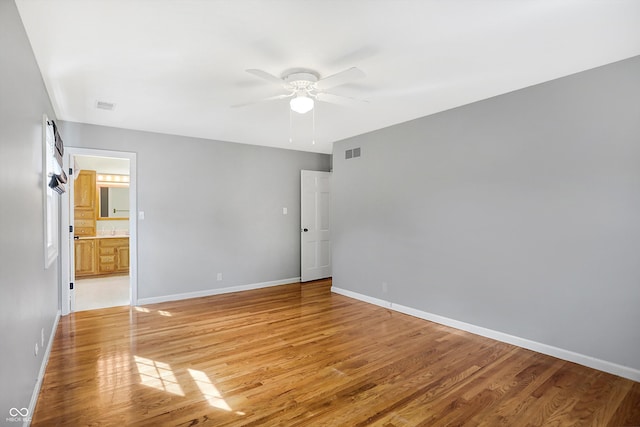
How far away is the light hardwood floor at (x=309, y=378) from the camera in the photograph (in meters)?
2.19

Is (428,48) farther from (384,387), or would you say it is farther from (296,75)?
(384,387)

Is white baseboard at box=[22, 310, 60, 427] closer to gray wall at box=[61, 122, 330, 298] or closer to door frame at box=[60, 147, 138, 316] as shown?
door frame at box=[60, 147, 138, 316]

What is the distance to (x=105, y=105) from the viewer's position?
3666mm

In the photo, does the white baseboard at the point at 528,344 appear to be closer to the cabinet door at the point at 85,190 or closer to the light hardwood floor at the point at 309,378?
the light hardwood floor at the point at 309,378

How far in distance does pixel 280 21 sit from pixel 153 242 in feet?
12.8

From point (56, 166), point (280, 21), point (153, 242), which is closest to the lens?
point (280, 21)

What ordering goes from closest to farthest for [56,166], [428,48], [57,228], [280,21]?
[280,21], [428,48], [56,166], [57,228]

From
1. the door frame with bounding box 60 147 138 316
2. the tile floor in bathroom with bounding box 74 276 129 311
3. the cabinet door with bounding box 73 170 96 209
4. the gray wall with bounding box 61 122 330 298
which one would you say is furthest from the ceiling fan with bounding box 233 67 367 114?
the cabinet door with bounding box 73 170 96 209

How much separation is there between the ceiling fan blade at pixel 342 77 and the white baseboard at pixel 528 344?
2.93 meters

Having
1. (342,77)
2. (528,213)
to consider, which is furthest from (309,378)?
(528,213)

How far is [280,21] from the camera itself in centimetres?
210

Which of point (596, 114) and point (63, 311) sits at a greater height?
point (596, 114)

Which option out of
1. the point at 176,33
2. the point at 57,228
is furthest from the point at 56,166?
the point at 176,33

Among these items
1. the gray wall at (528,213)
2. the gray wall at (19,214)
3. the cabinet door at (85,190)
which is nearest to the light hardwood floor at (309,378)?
the gray wall at (528,213)
